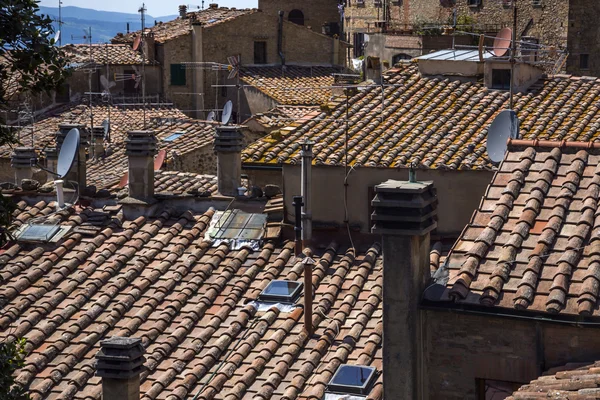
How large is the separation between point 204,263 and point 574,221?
6791 mm

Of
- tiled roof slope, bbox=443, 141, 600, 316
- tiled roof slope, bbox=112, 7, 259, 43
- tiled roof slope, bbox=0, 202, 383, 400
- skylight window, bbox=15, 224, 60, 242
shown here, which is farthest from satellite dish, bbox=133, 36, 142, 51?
tiled roof slope, bbox=443, 141, 600, 316

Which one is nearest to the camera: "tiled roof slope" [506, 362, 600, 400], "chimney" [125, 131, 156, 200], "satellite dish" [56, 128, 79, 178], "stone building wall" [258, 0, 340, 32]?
"tiled roof slope" [506, 362, 600, 400]

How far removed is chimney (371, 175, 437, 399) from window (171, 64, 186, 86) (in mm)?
35149

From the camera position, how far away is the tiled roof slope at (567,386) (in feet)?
32.0

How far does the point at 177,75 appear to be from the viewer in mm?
46000

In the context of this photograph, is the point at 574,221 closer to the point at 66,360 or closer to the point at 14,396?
the point at 14,396

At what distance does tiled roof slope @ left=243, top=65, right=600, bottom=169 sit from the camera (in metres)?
18.7

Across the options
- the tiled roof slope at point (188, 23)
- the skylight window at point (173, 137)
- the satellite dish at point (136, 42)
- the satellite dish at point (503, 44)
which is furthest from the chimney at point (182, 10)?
the satellite dish at point (503, 44)

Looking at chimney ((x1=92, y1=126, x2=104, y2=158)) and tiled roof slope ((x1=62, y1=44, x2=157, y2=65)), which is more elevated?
tiled roof slope ((x1=62, y1=44, x2=157, y2=65))

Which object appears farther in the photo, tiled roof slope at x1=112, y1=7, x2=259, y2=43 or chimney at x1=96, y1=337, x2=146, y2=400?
tiled roof slope at x1=112, y1=7, x2=259, y2=43

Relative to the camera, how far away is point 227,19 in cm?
4681

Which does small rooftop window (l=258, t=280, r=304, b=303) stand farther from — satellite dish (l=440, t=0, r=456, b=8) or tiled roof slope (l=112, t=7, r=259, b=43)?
satellite dish (l=440, t=0, r=456, b=8)

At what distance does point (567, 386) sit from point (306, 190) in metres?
7.89

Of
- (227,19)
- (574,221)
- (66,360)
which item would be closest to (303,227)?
(66,360)
